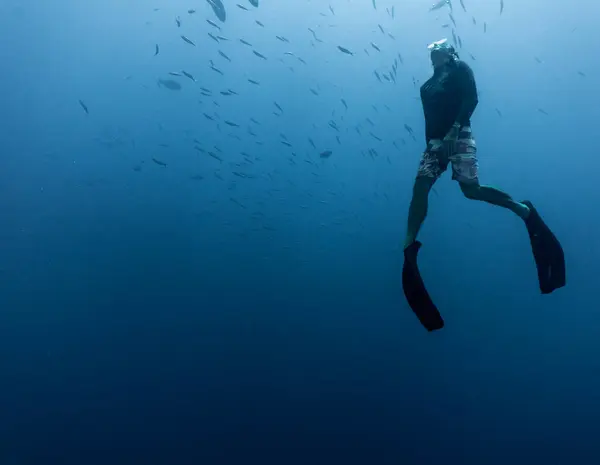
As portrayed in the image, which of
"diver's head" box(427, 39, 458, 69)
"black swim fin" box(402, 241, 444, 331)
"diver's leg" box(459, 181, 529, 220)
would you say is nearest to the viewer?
"black swim fin" box(402, 241, 444, 331)

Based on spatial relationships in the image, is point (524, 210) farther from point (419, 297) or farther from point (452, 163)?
point (419, 297)

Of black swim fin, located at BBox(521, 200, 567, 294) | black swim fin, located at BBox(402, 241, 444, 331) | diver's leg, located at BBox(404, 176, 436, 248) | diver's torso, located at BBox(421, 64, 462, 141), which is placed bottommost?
black swim fin, located at BBox(402, 241, 444, 331)

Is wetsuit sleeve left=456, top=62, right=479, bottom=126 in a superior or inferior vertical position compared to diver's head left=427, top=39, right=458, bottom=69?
inferior

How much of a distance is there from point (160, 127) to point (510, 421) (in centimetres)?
965

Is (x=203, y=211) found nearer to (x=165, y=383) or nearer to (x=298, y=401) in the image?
(x=165, y=383)

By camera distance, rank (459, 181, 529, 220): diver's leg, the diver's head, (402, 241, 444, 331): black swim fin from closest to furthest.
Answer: (402, 241, 444, 331): black swim fin < the diver's head < (459, 181, 529, 220): diver's leg

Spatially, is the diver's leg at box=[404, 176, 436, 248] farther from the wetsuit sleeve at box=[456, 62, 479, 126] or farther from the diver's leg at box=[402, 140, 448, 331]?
the wetsuit sleeve at box=[456, 62, 479, 126]

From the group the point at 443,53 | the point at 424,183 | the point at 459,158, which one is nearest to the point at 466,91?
the point at 443,53

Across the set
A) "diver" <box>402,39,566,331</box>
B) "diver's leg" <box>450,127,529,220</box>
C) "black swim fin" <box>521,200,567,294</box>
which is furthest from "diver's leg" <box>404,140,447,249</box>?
"black swim fin" <box>521,200,567,294</box>

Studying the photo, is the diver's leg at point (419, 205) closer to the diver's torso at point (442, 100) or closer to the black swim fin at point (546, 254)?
the diver's torso at point (442, 100)

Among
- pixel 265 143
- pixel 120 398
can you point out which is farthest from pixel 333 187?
pixel 120 398

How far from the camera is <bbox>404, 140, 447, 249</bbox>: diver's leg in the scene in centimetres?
341

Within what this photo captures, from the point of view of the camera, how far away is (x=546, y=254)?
345 cm

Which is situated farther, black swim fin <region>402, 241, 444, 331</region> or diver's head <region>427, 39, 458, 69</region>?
diver's head <region>427, 39, 458, 69</region>
